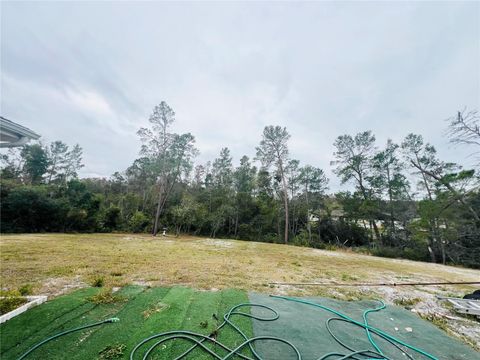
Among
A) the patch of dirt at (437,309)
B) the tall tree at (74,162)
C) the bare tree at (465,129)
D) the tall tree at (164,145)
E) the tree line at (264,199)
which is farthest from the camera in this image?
the tall tree at (74,162)

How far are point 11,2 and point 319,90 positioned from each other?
9.93 m

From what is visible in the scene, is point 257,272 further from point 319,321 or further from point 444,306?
point 444,306

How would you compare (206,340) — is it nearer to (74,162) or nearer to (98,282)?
(98,282)

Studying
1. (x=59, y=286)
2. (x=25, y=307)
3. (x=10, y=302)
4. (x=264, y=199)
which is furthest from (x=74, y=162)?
(x=25, y=307)

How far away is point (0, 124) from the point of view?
6.40ft

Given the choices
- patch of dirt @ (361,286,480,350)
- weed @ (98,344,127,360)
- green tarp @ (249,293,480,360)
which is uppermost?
patch of dirt @ (361,286,480,350)

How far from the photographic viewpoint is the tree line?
1159cm

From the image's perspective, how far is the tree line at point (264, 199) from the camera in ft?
38.0

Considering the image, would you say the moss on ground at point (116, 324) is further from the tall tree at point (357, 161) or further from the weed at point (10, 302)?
the tall tree at point (357, 161)

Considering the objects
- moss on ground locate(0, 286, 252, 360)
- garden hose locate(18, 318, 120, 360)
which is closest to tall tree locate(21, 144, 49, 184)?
moss on ground locate(0, 286, 252, 360)

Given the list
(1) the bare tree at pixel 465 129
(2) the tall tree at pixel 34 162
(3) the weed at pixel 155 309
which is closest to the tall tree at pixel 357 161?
(1) the bare tree at pixel 465 129

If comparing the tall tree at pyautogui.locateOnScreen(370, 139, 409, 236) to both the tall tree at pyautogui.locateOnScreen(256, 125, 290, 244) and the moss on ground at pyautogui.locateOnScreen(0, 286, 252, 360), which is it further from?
the moss on ground at pyautogui.locateOnScreen(0, 286, 252, 360)

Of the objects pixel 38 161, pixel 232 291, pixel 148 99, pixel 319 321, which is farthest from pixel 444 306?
pixel 38 161

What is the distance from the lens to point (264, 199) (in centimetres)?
1848
